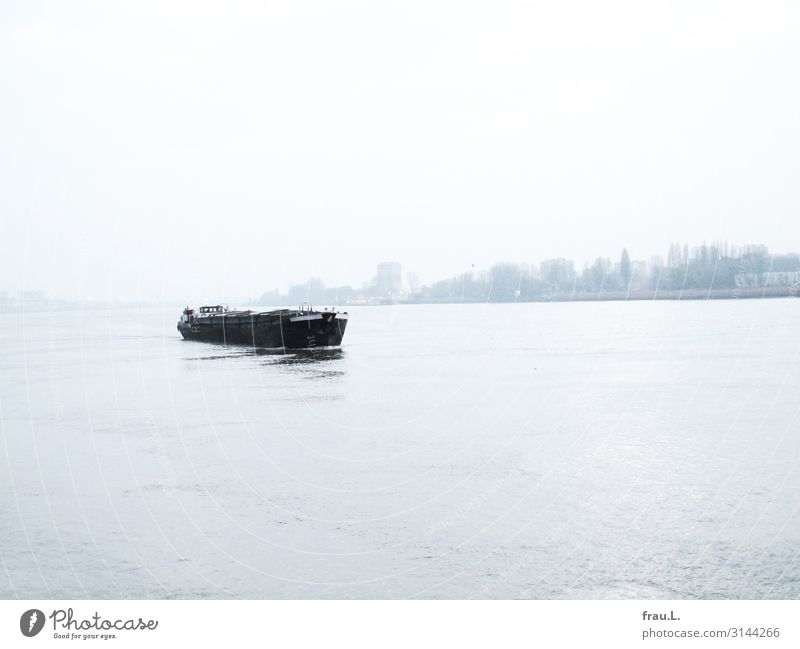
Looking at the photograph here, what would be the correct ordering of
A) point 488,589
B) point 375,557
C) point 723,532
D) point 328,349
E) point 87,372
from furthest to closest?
point 328,349 < point 87,372 < point 723,532 < point 375,557 < point 488,589

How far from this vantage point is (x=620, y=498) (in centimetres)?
1506

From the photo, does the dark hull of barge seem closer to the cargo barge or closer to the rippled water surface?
the cargo barge

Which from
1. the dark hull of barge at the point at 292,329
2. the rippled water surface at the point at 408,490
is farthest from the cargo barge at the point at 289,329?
the rippled water surface at the point at 408,490

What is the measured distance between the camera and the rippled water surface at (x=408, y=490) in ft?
36.9

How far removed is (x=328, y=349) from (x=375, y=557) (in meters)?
50.9

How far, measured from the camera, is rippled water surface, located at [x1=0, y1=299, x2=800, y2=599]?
11.2 m

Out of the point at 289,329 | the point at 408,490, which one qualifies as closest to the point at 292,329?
the point at 289,329

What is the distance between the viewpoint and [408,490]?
1608 cm

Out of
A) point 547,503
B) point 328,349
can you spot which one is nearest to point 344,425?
point 547,503

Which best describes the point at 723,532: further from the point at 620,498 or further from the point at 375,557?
the point at 375,557

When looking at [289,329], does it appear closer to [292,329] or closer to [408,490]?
[292,329]

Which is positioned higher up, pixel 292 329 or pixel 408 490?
pixel 292 329

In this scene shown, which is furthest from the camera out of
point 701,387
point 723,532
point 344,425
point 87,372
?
point 87,372

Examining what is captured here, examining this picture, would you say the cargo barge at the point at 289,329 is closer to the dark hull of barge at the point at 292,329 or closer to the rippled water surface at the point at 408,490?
the dark hull of barge at the point at 292,329
